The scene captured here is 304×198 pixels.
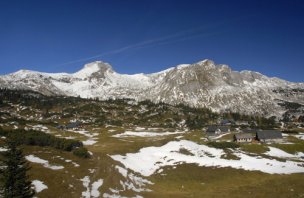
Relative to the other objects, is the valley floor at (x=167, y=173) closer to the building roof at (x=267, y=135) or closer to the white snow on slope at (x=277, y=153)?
the white snow on slope at (x=277, y=153)

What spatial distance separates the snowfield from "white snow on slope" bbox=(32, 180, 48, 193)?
30169 millimetres

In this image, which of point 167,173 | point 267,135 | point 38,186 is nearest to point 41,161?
point 38,186

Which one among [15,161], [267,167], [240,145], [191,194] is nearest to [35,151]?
[191,194]

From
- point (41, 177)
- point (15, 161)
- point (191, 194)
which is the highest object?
point (15, 161)

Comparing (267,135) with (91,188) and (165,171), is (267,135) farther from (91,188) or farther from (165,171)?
(91,188)

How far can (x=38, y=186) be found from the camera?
60000 mm

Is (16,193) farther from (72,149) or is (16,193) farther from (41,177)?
(72,149)

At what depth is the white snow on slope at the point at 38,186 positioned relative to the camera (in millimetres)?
58469

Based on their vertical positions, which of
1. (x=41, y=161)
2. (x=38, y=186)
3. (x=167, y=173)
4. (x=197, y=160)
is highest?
(x=41, y=161)

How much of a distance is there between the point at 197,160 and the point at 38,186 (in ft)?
171

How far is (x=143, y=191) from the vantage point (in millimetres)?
67250

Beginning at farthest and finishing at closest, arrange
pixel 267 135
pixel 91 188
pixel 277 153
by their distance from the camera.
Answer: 1. pixel 267 135
2. pixel 277 153
3. pixel 91 188

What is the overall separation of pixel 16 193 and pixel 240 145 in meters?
100

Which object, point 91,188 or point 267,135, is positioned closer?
point 91,188
